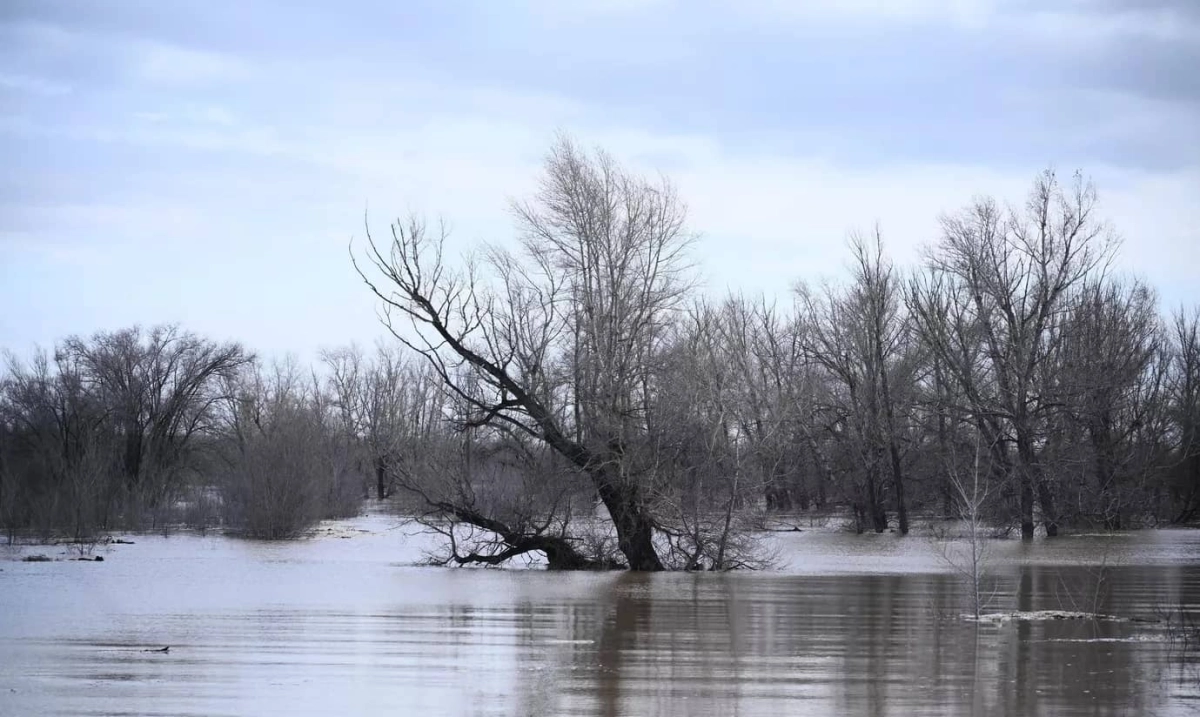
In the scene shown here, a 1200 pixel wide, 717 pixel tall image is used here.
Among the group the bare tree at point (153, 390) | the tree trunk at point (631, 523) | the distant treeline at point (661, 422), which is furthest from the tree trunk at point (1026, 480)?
the bare tree at point (153, 390)

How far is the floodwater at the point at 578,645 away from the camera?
36.1ft

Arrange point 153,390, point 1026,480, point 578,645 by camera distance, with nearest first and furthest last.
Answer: point 578,645 < point 1026,480 < point 153,390

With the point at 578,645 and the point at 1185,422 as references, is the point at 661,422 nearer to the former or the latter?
the point at 578,645

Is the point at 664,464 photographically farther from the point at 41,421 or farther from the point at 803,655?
the point at 41,421

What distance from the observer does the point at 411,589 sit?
23.4 metres

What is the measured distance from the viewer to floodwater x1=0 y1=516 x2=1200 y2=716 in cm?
1102

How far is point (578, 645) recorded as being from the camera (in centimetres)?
1501

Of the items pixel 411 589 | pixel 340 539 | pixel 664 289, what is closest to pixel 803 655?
pixel 411 589

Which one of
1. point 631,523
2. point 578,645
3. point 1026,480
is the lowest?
point 578,645

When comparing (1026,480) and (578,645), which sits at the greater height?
(1026,480)

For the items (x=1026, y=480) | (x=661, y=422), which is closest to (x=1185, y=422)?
(x=1026, y=480)

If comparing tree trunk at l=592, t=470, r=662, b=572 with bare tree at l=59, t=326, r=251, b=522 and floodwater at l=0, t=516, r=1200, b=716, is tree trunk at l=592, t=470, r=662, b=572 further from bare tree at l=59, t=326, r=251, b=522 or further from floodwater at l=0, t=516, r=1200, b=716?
bare tree at l=59, t=326, r=251, b=522

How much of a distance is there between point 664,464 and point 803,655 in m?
14.1

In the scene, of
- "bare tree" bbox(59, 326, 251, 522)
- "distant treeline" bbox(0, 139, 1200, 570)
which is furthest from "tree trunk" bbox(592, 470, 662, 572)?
"bare tree" bbox(59, 326, 251, 522)
